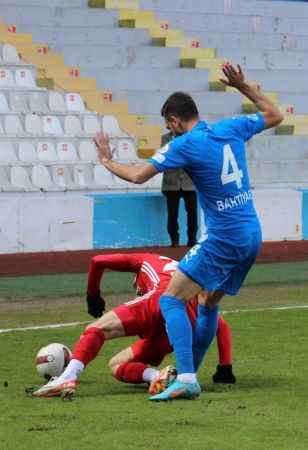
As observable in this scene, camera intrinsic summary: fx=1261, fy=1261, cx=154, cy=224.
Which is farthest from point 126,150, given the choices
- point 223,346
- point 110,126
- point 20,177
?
point 223,346

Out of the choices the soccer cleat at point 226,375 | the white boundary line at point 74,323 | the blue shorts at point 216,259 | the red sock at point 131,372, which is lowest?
the white boundary line at point 74,323

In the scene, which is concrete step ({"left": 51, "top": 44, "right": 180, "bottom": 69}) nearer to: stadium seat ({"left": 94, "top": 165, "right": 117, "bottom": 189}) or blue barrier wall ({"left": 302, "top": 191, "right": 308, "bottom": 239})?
stadium seat ({"left": 94, "top": 165, "right": 117, "bottom": 189})

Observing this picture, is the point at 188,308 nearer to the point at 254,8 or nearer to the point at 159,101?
the point at 159,101

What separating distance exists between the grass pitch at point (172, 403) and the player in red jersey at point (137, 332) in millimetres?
132

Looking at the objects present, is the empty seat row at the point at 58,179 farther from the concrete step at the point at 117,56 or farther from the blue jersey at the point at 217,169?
the blue jersey at the point at 217,169

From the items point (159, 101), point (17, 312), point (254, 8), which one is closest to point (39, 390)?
point (17, 312)

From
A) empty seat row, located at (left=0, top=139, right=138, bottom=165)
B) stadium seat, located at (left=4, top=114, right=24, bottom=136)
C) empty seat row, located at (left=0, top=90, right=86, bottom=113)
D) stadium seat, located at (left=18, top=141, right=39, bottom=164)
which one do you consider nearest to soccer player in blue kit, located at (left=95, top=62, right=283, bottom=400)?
empty seat row, located at (left=0, top=139, right=138, bottom=165)

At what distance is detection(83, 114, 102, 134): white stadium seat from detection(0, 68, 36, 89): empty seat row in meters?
1.15

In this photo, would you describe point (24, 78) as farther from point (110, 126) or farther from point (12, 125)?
point (110, 126)

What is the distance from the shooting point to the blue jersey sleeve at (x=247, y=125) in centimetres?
771

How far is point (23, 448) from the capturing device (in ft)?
19.0

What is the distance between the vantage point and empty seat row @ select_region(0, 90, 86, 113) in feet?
72.9

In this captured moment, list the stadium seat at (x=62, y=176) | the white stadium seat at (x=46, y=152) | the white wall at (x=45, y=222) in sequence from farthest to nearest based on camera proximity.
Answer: the white stadium seat at (x=46, y=152) → the stadium seat at (x=62, y=176) → the white wall at (x=45, y=222)

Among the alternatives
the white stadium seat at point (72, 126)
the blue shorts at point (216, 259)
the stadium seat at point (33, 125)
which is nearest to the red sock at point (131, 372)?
the blue shorts at point (216, 259)
